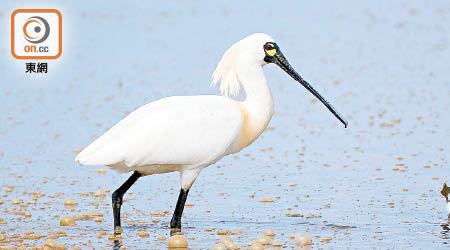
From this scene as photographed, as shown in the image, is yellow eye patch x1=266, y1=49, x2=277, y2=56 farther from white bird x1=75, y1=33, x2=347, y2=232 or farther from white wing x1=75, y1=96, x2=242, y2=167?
white wing x1=75, y1=96, x2=242, y2=167

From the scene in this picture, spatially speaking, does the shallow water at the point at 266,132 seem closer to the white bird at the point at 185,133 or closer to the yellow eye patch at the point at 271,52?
the white bird at the point at 185,133

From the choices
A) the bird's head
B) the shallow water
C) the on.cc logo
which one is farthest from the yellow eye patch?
the on.cc logo

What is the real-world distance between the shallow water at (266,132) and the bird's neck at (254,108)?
855mm

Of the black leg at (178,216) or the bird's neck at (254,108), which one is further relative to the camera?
the bird's neck at (254,108)

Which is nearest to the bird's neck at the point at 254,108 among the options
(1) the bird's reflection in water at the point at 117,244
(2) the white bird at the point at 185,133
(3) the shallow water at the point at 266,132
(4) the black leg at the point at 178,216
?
(2) the white bird at the point at 185,133

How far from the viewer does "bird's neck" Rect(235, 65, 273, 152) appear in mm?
9734

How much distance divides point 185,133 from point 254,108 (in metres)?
0.81

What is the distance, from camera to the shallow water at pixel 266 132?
32.2 ft

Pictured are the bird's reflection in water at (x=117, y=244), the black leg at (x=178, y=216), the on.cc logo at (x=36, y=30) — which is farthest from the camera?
the on.cc logo at (x=36, y=30)

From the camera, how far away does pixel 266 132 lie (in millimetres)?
14219

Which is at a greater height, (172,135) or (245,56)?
(245,56)

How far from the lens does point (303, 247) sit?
892 cm

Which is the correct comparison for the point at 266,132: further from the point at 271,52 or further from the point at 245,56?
the point at 245,56

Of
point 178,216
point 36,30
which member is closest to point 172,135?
point 178,216
